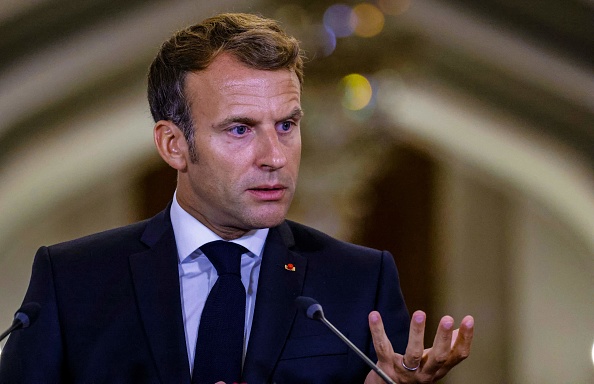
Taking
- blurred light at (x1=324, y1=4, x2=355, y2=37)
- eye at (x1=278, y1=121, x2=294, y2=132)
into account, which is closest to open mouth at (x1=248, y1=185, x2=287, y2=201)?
eye at (x1=278, y1=121, x2=294, y2=132)

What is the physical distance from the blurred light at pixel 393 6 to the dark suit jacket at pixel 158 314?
8.14ft

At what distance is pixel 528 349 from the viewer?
4332mm

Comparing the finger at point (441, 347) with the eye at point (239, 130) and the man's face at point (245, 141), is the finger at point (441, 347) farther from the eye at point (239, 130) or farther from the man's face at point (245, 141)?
the eye at point (239, 130)

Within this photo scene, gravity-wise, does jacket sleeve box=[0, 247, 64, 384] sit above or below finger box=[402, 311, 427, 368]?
below

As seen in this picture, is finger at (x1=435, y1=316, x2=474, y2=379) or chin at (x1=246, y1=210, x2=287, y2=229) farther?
chin at (x1=246, y1=210, x2=287, y2=229)

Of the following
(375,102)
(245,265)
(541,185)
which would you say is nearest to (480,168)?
(541,185)

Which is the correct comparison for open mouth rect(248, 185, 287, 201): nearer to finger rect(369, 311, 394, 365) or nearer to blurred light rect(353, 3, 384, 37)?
finger rect(369, 311, 394, 365)

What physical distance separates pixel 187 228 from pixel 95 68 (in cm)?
237

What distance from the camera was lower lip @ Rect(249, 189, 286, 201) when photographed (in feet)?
5.04

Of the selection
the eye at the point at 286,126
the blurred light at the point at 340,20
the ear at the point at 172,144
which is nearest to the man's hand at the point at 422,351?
the eye at the point at 286,126

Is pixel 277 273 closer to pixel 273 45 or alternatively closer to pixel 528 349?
pixel 273 45

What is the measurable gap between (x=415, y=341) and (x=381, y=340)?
0.24ft

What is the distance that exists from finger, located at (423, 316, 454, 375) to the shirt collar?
1.34ft

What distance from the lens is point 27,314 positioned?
132cm
